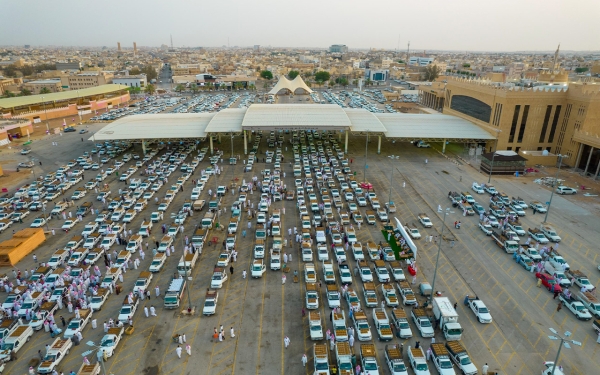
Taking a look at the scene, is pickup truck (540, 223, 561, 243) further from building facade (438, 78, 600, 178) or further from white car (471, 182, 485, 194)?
building facade (438, 78, 600, 178)

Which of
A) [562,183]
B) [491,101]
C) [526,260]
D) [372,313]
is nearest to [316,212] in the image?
[372,313]

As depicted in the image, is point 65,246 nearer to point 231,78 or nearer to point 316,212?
point 316,212

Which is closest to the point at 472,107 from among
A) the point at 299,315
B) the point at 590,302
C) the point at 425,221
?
the point at 425,221

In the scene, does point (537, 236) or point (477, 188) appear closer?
point (537, 236)

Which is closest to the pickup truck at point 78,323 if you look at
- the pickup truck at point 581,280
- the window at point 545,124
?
the pickup truck at point 581,280

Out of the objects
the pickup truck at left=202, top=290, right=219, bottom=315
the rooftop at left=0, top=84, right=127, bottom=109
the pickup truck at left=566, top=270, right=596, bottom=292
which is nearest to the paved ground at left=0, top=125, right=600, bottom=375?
the pickup truck at left=202, top=290, right=219, bottom=315

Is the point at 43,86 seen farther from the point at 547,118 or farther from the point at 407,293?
the point at 547,118

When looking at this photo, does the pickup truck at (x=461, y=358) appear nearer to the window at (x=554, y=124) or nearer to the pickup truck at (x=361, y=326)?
the pickup truck at (x=361, y=326)
